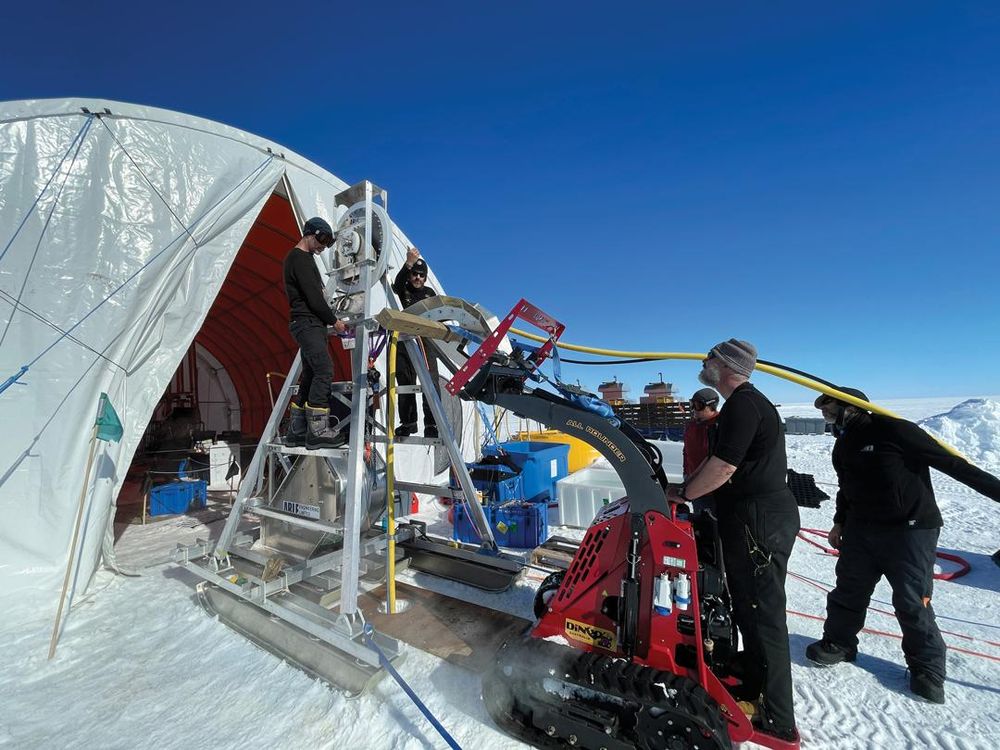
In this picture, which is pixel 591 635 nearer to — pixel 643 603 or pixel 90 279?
pixel 643 603

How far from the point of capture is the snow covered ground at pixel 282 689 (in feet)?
9.14

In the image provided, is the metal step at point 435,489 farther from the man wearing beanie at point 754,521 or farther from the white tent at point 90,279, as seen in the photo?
the white tent at point 90,279

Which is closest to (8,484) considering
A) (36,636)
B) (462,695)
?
(36,636)

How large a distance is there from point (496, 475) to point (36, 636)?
17.8ft

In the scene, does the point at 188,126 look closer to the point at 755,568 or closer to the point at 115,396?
the point at 115,396

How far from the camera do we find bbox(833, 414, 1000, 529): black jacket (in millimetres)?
3348

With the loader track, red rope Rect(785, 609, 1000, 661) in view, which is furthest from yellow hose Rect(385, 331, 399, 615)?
red rope Rect(785, 609, 1000, 661)

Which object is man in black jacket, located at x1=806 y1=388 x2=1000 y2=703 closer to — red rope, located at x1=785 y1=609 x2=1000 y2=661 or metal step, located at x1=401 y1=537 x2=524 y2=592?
red rope, located at x1=785 y1=609 x2=1000 y2=661

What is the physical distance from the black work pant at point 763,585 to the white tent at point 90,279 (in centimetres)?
672

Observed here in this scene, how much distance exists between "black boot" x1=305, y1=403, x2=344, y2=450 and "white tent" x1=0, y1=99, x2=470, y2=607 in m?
2.88

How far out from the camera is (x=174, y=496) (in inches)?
337

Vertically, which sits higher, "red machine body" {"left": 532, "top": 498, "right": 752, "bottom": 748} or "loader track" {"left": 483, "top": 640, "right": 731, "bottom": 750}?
"red machine body" {"left": 532, "top": 498, "right": 752, "bottom": 748}

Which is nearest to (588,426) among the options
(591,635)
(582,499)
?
(591,635)

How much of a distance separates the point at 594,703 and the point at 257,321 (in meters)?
12.2
